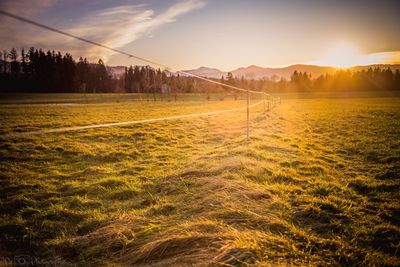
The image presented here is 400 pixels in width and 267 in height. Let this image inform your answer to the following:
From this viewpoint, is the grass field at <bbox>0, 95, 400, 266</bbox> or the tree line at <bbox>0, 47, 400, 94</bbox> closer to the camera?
the grass field at <bbox>0, 95, 400, 266</bbox>

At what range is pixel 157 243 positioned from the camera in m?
2.27

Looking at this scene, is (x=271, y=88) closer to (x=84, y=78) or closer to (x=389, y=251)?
(x=84, y=78)

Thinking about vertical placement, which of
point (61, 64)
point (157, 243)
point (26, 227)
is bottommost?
point (26, 227)

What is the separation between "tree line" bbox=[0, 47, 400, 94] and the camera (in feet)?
227

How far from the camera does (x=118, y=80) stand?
318 feet

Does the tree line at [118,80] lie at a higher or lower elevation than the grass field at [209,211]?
higher

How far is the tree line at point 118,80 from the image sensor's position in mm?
69188

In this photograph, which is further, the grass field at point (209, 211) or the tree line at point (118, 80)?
the tree line at point (118, 80)

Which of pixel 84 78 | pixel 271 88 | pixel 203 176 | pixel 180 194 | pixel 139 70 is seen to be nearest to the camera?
pixel 180 194

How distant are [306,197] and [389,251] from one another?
1.20 meters

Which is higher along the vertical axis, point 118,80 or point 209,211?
point 118,80

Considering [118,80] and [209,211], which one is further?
[118,80]

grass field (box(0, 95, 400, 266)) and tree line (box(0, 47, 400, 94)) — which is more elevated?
tree line (box(0, 47, 400, 94))

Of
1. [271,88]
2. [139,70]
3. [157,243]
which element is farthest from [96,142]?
[271,88]
